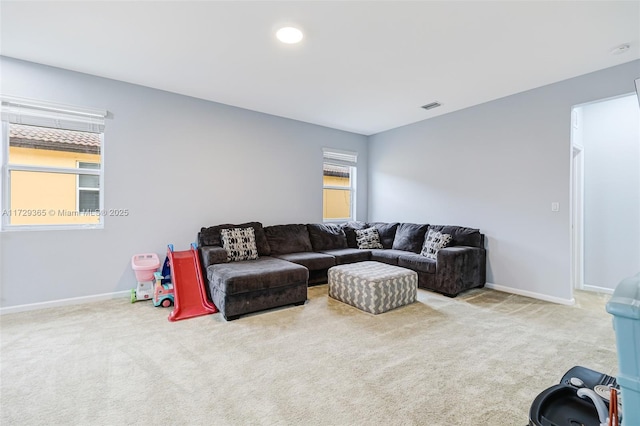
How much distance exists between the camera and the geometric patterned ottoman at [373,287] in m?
3.17

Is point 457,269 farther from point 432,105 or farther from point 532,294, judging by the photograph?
point 432,105

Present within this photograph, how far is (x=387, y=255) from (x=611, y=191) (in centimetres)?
306

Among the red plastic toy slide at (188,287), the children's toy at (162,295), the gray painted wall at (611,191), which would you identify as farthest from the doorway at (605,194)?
the children's toy at (162,295)

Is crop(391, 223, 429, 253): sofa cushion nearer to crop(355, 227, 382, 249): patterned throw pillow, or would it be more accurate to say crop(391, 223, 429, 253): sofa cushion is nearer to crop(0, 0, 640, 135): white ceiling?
crop(355, 227, 382, 249): patterned throw pillow

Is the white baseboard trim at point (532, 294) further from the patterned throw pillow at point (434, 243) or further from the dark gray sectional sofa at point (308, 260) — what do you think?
the patterned throw pillow at point (434, 243)

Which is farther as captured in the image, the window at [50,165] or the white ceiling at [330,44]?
the window at [50,165]

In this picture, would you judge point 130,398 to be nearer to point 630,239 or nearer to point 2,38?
point 2,38

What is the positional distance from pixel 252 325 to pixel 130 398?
119 centimetres

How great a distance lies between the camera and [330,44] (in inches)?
108

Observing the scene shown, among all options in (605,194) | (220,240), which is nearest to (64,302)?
(220,240)

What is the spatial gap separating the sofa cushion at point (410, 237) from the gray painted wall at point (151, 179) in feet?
5.64

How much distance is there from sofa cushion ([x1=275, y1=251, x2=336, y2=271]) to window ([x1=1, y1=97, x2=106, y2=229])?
2.37m

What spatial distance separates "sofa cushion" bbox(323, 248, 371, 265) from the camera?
14.7 ft

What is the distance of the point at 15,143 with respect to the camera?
3164mm
